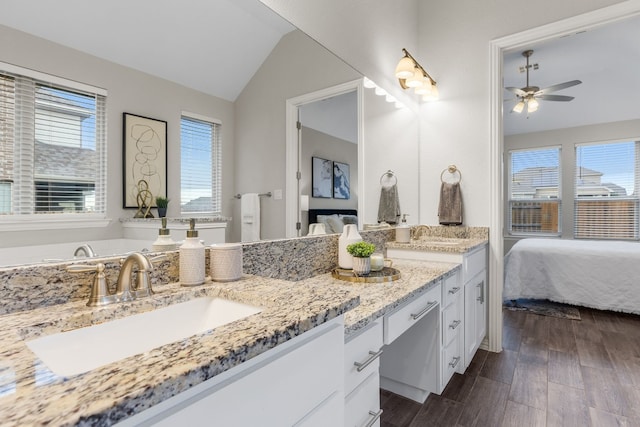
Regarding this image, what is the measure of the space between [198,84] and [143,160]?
0.34 metres

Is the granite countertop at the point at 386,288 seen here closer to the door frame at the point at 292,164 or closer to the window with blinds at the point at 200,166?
the door frame at the point at 292,164

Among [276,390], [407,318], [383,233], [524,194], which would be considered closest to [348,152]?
[383,233]

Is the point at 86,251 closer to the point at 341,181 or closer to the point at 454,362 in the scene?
the point at 341,181

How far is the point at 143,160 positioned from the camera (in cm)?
103

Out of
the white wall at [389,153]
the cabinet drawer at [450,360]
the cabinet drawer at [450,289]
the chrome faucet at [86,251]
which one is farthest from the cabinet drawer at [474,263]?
the chrome faucet at [86,251]

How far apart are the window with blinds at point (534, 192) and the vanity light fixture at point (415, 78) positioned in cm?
426

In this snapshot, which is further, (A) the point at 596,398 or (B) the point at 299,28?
(A) the point at 596,398

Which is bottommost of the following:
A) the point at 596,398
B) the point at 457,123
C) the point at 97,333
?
the point at 596,398

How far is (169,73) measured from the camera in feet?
3.57

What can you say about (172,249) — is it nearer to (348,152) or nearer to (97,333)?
(97,333)

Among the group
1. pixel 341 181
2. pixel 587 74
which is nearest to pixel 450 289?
pixel 341 181

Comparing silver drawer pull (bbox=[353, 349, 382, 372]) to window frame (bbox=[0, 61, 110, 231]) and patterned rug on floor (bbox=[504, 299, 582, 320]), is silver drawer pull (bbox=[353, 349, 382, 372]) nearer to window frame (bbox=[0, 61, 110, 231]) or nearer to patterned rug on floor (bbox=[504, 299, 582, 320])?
window frame (bbox=[0, 61, 110, 231])

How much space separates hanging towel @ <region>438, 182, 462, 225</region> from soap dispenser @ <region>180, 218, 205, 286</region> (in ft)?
7.09

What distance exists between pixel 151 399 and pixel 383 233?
2051mm
